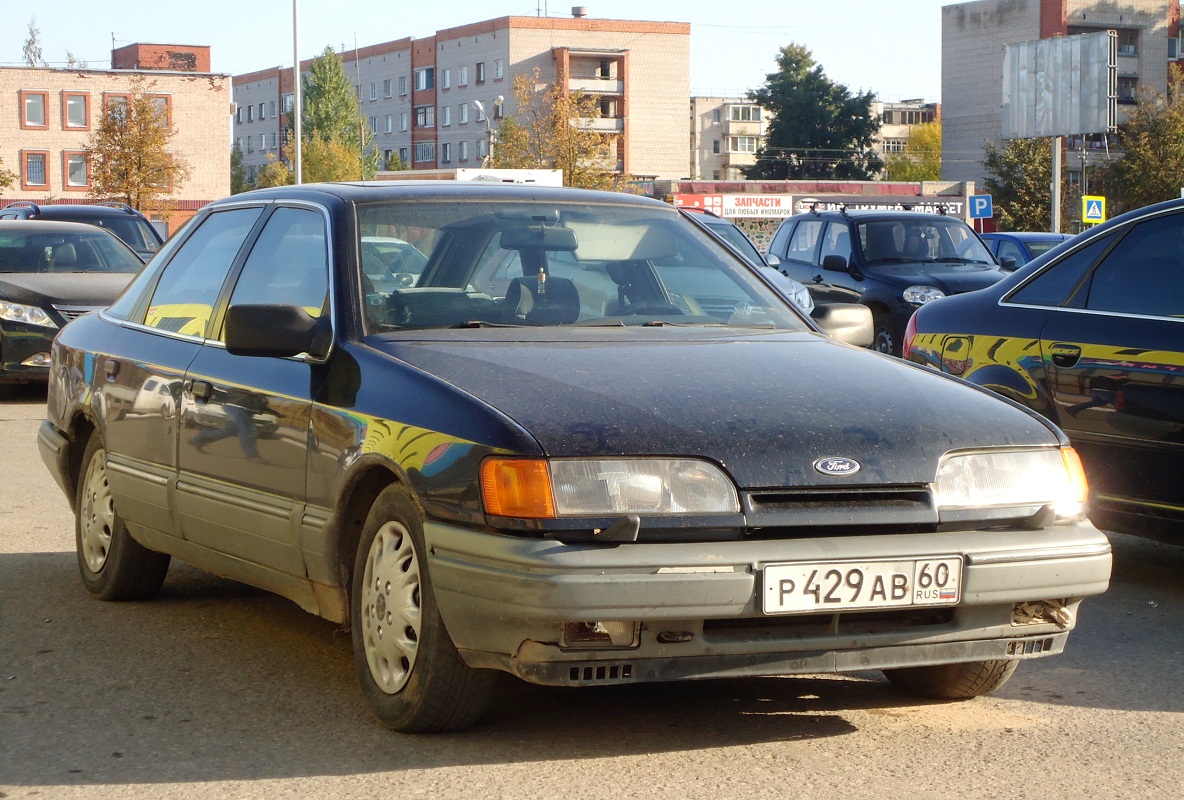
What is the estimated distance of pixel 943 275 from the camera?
18.1m

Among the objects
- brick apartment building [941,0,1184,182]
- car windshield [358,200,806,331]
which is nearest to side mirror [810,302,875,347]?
car windshield [358,200,806,331]

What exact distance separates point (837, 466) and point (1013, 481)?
0.56 metres

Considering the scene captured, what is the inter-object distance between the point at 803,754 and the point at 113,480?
3080mm

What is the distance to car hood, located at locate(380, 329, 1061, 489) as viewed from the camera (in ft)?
13.6

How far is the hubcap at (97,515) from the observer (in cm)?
646

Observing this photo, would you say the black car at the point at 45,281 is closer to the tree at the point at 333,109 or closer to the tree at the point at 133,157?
the tree at the point at 133,157

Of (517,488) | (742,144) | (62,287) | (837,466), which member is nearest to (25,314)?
(62,287)

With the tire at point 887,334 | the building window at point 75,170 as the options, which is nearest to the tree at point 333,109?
the building window at point 75,170

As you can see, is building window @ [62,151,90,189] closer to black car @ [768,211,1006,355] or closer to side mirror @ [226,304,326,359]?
black car @ [768,211,1006,355]

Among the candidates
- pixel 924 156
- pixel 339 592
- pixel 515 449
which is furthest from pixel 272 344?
pixel 924 156

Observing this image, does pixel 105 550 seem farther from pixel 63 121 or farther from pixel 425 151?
pixel 425 151

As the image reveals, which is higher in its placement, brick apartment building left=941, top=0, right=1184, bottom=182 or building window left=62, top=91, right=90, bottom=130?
brick apartment building left=941, top=0, right=1184, bottom=182

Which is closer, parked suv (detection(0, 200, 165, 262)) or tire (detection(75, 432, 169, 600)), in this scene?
tire (detection(75, 432, 169, 600))

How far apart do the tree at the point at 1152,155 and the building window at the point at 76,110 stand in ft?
174
